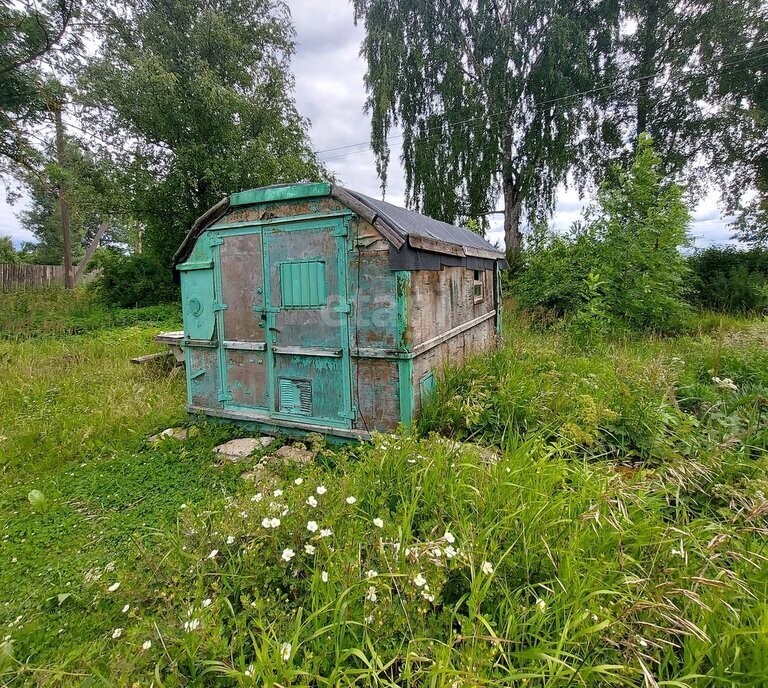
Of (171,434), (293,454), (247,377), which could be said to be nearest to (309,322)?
(247,377)

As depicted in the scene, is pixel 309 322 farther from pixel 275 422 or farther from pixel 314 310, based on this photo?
pixel 275 422

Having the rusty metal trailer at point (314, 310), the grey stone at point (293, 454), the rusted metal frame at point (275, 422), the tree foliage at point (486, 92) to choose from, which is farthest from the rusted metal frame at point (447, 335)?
the tree foliage at point (486, 92)

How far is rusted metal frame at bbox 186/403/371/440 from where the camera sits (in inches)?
152

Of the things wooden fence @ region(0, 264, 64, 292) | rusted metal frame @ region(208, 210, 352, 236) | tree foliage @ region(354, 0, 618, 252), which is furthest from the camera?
wooden fence @ region(0, 264, 64, 292)

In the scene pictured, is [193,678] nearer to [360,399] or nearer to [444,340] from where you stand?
[360,399]

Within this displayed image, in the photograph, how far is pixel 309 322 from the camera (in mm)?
4027

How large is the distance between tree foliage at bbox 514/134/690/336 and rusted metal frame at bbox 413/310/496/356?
2349mm

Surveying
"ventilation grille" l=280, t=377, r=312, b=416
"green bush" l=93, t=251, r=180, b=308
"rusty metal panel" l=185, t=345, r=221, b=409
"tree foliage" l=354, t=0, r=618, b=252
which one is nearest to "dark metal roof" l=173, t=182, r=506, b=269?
"rusty metal panel" l=185, t=345, r=221, b=409

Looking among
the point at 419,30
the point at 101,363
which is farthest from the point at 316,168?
the point at 101,363

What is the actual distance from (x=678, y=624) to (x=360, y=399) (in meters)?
2.79

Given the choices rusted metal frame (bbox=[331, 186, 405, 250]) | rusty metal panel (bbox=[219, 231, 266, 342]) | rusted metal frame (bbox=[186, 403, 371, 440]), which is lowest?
rusted metal frame (bbox=[186, 403, 371, 440])

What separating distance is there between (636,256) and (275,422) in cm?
729

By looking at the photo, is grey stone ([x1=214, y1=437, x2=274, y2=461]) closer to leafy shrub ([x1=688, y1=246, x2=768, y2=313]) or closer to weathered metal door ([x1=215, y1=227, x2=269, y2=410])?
weathered metal door ([x1=215, y1=227, x2=269, y2=410])

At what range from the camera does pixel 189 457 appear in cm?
400
